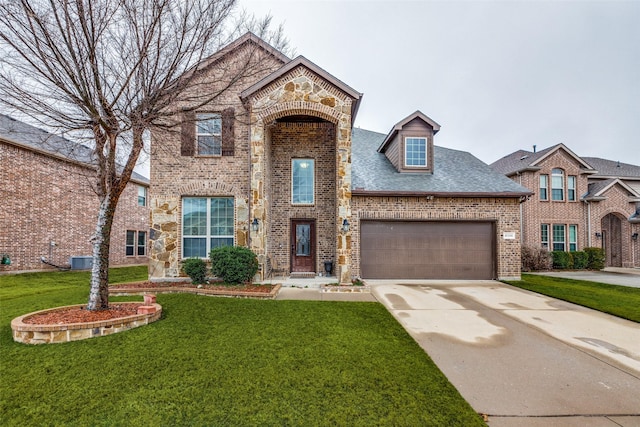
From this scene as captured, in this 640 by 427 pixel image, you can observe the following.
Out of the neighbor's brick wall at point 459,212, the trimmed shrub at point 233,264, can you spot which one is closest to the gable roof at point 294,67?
the neighbor's brick wall at point 459,212

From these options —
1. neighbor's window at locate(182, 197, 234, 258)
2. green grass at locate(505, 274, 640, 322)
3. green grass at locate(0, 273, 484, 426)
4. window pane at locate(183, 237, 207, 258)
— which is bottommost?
green grass at locate(505, 274, 640, 322)

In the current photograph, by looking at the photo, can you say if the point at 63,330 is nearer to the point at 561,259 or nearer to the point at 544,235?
the point at 561,259

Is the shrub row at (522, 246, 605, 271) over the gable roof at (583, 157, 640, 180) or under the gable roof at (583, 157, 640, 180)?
under

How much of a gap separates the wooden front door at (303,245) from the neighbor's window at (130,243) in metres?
13.4

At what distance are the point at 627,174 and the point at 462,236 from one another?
16.2m

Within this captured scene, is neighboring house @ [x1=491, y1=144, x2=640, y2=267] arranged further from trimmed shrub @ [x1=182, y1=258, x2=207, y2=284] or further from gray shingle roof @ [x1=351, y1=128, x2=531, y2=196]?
trimmed shrub @ [x1=182, y1=258, x2=207, y2=284]

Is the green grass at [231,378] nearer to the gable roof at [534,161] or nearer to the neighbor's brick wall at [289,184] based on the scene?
the neighbor's brick wall at [289,184]

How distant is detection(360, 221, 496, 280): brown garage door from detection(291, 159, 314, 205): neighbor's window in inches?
96.9

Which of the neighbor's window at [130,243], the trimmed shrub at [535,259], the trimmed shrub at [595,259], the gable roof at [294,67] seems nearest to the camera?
the gable roof at [294,67]

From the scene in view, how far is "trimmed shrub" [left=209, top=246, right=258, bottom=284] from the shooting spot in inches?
319

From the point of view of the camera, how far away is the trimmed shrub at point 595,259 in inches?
558

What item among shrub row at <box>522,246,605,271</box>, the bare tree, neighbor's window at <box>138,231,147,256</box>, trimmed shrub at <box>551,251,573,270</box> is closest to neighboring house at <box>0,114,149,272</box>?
neighbor's window at <box>138,231,147,256</box>

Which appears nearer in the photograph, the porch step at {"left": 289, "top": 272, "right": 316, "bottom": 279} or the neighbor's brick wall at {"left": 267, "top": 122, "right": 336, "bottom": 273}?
the porch step at {"left": 289, "top": 272, "right": 316, "bottom": 279}

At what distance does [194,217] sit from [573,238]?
19.0 m
